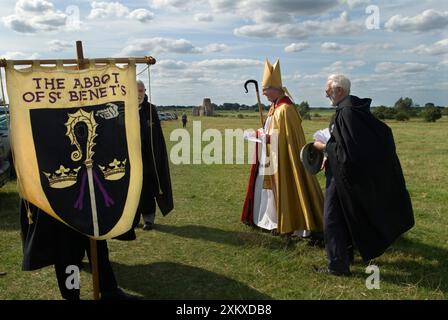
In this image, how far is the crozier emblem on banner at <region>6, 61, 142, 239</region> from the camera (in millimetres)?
3922

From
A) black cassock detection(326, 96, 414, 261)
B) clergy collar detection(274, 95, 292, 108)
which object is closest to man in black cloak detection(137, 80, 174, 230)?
clergy collar detection(274, 95, 292, 108)

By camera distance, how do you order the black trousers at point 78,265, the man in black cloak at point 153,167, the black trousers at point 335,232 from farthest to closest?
the man in black cloak at point 153,167, the black trousers at point 335,232, the black trousers at point 78,265

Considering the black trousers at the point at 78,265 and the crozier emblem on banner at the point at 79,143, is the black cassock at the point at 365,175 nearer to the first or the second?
the crozier emblem on banner at the point at 79,143

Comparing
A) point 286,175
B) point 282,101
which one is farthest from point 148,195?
point 282,101

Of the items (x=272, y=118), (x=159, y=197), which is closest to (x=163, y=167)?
(x=159, y=197)

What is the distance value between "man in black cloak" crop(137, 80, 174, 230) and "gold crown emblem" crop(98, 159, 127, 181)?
2592 mm

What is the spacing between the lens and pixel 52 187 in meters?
3.95

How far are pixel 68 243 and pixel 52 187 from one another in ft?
2.01

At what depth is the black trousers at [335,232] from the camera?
5.13m

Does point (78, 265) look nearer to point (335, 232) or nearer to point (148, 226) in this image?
point (335, 232)

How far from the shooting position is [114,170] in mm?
4172

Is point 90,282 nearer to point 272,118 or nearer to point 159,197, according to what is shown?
point 159,197

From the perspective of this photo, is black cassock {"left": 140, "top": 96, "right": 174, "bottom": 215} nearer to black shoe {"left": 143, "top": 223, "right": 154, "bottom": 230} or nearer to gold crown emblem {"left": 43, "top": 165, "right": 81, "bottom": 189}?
black shoe {"left": 143, "top": 223, "right": 154, "bottom": 230}

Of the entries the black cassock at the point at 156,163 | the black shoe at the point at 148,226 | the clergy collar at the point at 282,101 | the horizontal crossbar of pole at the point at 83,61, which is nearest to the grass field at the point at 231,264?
the black shoe at the point at 148,226
